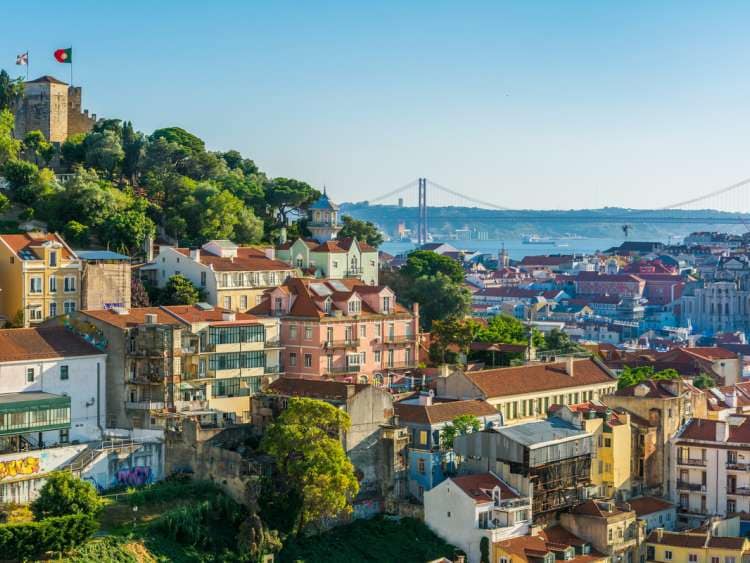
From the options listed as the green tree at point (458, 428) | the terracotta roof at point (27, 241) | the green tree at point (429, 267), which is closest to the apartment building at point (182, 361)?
the terracotta roof at point (27, 241)

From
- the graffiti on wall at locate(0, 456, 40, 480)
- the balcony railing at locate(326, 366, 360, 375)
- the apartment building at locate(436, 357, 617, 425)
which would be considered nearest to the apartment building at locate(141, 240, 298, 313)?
the balcony railing at locate(326, 366, 360, 375)

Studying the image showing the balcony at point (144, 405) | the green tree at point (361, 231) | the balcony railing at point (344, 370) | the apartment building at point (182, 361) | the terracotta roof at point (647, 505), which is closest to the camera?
the balcony at point (144, 405)

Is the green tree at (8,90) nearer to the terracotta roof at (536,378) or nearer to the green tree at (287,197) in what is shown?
the green tree at (287,197)

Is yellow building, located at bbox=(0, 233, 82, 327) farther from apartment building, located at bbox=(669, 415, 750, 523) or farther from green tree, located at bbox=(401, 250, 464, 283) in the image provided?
apartment building, located at bbox=(669, 415, 750, 523)

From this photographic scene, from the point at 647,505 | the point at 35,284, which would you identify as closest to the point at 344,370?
the point at 35,284

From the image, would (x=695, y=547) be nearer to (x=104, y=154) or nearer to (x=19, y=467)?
(x=19, y=467)
